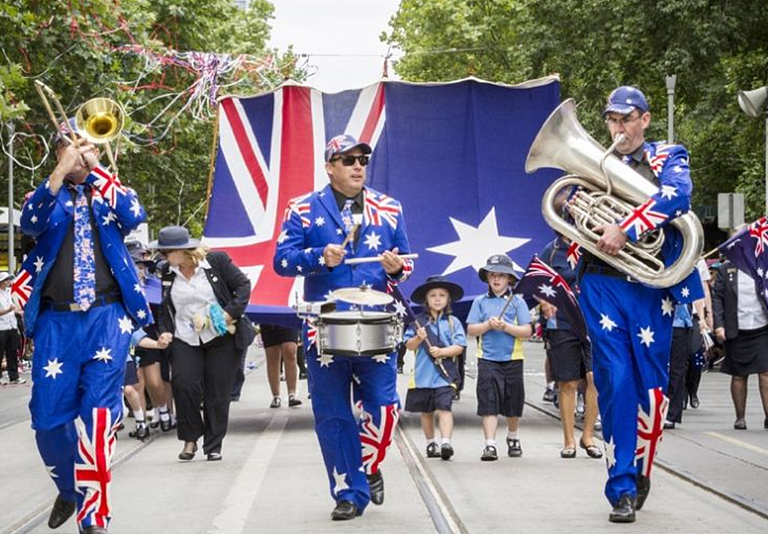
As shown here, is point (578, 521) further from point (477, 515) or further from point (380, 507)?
point (380, 507)

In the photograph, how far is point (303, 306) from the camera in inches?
335

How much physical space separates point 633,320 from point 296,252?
73.0 inches

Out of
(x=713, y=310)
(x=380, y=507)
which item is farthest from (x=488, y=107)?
(x=380, y=507)

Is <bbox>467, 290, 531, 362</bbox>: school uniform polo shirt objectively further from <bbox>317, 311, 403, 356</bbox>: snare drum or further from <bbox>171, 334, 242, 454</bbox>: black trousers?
<bbox>317, 311, 403, 356</bbox>: snare drum

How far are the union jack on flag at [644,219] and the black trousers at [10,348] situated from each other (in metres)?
18.8

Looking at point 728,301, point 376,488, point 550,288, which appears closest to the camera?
point 376,488

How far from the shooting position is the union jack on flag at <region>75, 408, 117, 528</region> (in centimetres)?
767

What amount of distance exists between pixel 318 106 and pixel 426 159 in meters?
1.24

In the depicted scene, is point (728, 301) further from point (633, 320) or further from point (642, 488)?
point (633, 320)

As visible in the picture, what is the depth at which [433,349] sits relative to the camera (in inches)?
492

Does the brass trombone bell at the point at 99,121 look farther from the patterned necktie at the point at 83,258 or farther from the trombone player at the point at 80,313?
the patterned necktie at the point at 83,258

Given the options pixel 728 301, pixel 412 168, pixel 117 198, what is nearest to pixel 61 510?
pixel 117 198

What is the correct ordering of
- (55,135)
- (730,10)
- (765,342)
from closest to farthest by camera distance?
1. (55,135)
2. (765,342)
3. (730,10)

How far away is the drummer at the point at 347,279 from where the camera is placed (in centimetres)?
846
